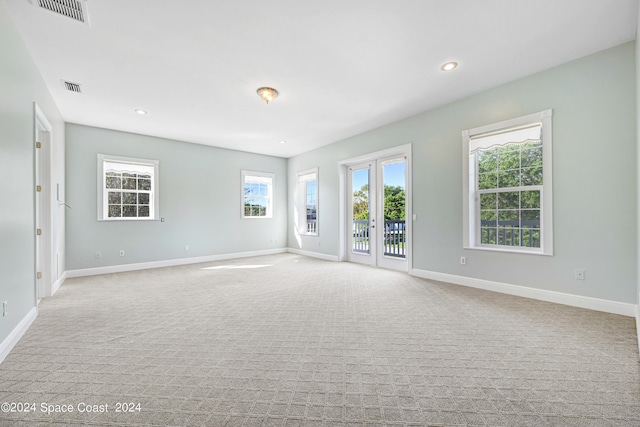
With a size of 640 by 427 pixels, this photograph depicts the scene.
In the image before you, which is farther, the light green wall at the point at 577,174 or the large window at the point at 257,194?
the large window at the point at 257,194

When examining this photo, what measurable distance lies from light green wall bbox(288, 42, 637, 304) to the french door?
0.99 meters

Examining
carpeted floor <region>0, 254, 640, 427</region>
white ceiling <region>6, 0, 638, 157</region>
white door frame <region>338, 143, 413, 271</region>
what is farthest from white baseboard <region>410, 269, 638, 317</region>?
white ceiling <region>6, 0, 638, 157</region>

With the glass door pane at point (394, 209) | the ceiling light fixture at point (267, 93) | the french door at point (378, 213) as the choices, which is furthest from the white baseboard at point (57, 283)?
the glass door pane at point (394, 209)

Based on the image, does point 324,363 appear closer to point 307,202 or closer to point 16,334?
point 16,334

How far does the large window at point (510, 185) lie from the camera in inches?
133

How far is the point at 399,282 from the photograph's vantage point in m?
4.41

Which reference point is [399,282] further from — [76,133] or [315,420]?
[76,133]

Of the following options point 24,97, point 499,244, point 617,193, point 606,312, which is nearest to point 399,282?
point 499,244

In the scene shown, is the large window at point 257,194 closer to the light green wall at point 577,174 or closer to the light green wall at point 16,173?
the light green wall at point 16,173

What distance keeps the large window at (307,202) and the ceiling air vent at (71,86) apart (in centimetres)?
461

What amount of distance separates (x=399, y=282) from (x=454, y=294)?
892 mm

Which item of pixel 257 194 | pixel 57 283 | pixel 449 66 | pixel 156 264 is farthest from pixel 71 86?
pixel 449 66

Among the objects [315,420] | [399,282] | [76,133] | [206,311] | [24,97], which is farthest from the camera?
[76,133]

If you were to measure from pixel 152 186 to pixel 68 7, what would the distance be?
3995 millimetres
